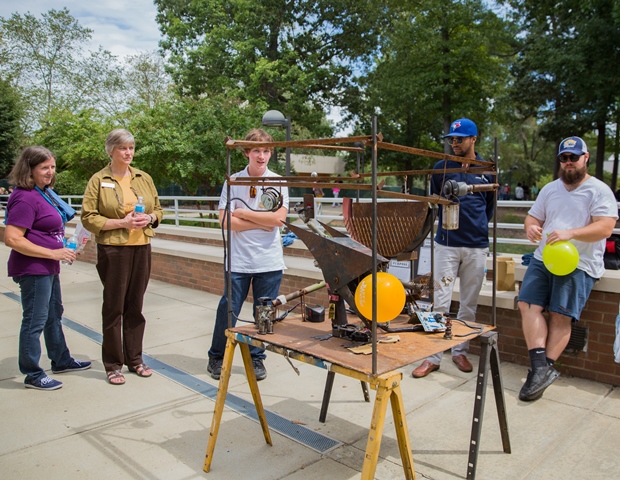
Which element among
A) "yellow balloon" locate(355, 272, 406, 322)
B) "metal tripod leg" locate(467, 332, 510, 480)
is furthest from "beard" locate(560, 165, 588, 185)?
"yellow balloon" locate(355, 272, 406, 322)

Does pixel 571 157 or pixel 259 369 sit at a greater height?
pixel 571 157

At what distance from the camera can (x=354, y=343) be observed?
2.44 meters

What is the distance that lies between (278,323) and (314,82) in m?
22.5

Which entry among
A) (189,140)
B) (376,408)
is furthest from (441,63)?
(376,408)

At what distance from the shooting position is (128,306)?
4.15 metres

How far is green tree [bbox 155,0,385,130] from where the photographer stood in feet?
78.5

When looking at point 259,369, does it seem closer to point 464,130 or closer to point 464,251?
point 464,251

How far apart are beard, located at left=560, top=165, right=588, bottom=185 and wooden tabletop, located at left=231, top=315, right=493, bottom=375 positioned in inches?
65.9

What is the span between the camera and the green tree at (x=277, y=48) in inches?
942

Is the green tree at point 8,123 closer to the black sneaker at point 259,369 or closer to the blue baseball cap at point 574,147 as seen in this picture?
the black sneaker at point 259,369

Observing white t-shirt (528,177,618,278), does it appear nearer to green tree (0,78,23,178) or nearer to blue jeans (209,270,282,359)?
blue jeans (209,270,282,359)

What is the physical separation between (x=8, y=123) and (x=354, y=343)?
1373 inches

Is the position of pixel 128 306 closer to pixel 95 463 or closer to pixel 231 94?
pixel 95 463

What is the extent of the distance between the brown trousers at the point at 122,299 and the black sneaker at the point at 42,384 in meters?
0.38
